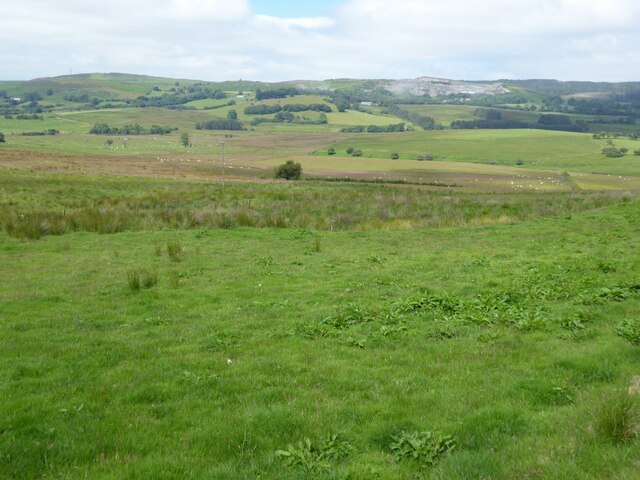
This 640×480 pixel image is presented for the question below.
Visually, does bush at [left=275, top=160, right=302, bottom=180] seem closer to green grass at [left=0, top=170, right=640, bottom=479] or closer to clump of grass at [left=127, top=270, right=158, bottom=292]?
green grass at [left=0, top=170, right=640, bottom=479]

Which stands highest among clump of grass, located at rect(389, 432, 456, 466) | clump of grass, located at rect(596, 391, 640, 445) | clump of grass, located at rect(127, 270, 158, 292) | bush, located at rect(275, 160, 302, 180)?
clump of grass, located at rect(596, 391, 640, 445)

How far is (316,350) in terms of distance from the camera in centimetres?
905

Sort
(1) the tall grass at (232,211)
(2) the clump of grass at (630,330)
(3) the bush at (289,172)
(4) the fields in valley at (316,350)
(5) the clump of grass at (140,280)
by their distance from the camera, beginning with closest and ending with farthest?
(4) the fields in valley at (316,350)
(2) the clump of grass at (630,330)
(5) the clump of grass at (140,280)
(1) the tall grass at (232,211)
(3) the bush at (289,172)

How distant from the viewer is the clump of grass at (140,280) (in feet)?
44.3

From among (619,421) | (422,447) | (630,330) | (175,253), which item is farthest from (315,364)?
(175,253)

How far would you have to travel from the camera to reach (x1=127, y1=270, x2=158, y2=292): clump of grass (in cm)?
1351

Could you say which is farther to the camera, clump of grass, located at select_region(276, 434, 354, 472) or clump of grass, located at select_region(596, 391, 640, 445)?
clump of grass, located at select_region(276, 434, 354, 472)

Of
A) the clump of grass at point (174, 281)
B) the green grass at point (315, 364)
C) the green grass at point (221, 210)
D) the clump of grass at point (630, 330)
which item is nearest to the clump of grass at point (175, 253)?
the green grass at point (221, 210)

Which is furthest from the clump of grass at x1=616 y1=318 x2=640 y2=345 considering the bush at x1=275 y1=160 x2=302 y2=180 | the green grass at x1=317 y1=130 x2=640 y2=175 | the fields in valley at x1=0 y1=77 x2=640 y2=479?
the green grass at x1=317 y1=130 x2=640 y2=175

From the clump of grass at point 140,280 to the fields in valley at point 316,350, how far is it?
0.16ft

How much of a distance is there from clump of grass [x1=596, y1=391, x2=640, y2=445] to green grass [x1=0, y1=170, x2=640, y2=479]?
0.06 metres

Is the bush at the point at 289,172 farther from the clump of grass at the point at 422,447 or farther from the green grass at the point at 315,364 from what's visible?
the clump of grass at the point at 422,447

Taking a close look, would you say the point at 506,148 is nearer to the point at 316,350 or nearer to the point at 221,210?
the point at 221,210

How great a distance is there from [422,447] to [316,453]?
1.11m
